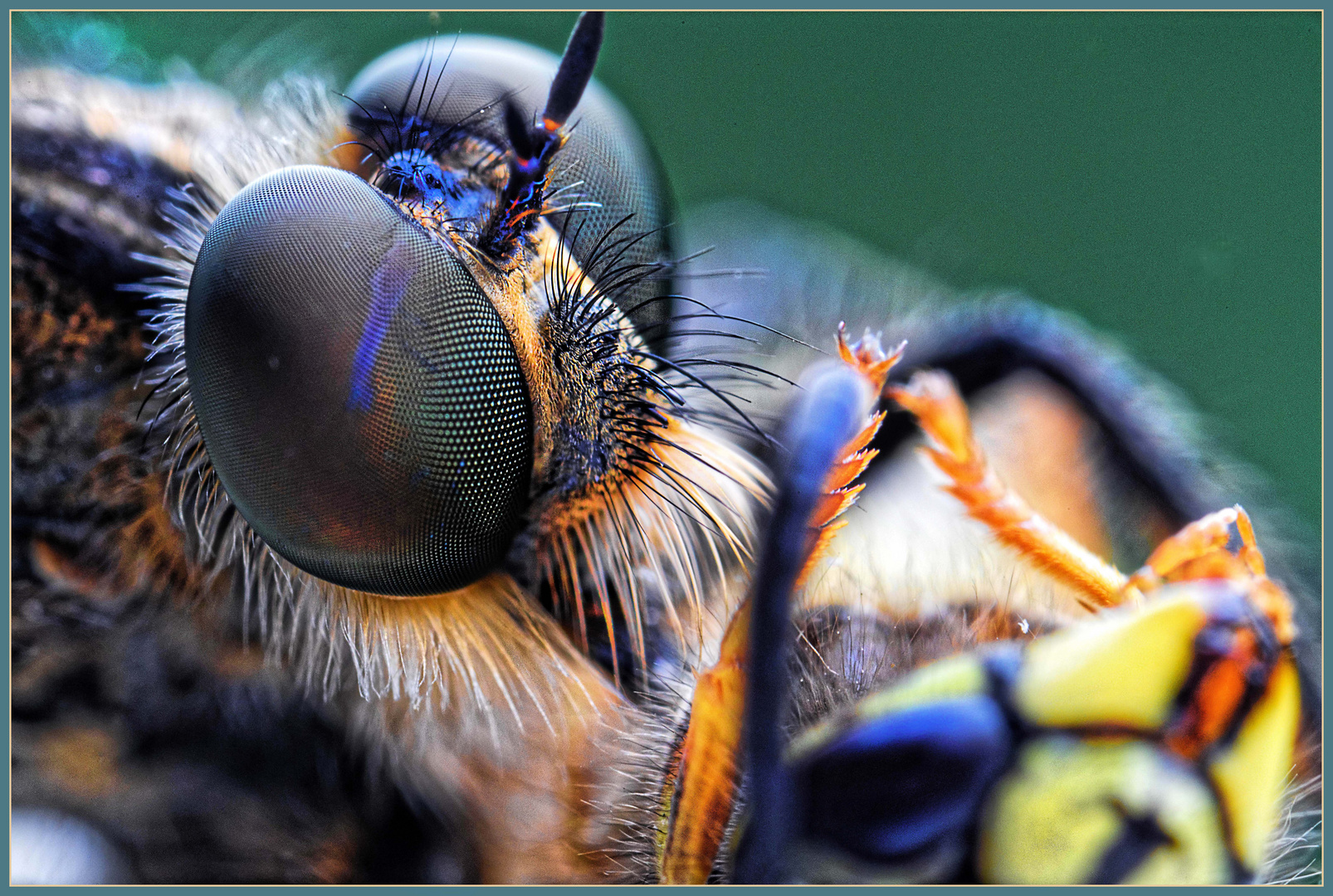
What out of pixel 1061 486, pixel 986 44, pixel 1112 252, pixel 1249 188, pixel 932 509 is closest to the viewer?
pixel 932 509

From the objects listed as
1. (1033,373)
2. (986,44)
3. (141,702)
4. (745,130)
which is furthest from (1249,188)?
(141,702)

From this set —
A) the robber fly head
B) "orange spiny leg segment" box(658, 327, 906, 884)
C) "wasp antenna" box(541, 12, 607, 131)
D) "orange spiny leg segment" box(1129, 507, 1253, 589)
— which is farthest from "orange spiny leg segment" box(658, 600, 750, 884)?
"wasp antenna" box(541, 12, 607, 131)

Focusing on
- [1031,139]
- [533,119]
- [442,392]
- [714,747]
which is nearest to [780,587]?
[714,747]

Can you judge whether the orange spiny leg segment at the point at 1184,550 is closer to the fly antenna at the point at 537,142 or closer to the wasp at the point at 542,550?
the wasp at the point at 542,550

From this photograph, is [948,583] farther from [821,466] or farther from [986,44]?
[986,44]

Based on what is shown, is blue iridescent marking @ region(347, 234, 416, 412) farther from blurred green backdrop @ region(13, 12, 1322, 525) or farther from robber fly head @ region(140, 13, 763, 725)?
blurred green backdrop @ region(13, 12, 1322, 525)

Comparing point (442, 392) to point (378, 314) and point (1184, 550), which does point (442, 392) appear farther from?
point (1184, 550)

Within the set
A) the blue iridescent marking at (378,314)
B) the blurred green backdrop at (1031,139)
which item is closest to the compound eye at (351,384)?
the blue iridescent marking at (378,314)
